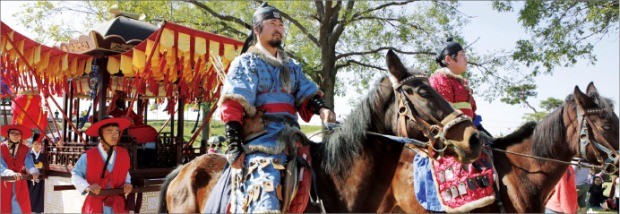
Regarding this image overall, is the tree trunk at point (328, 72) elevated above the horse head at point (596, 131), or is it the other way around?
the tree trunk at point (328, 72)

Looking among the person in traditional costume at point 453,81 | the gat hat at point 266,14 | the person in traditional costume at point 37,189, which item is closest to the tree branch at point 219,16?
the person in traditional costume at point 37,189

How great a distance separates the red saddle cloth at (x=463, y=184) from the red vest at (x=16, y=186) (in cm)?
487

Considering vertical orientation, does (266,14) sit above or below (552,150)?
above

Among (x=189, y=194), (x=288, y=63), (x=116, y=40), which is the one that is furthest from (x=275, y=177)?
(x=116, y=40)

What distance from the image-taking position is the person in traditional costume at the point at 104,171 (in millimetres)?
4789

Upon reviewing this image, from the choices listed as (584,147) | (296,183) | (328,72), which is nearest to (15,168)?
(296,183)

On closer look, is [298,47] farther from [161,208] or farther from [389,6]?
[161,208]

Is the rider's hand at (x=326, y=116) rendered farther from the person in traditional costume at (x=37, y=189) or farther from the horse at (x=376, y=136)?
the person in traditional costume at (x=37, y=189)

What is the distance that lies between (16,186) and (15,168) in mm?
299

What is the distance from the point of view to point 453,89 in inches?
189

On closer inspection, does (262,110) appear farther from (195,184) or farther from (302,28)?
(302,28)

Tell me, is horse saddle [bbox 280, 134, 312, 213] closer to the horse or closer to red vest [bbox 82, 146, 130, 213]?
the horse

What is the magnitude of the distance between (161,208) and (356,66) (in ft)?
36.3

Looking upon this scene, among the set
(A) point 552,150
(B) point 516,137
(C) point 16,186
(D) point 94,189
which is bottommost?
(C) point 16,186
